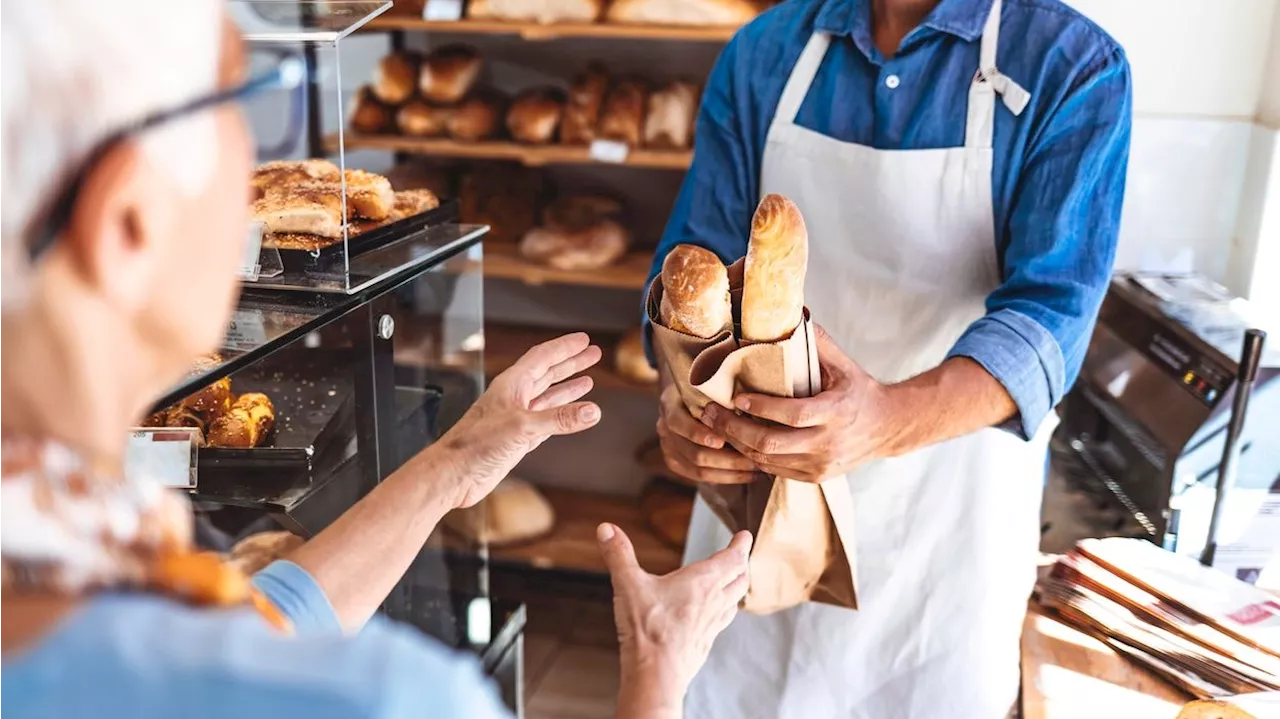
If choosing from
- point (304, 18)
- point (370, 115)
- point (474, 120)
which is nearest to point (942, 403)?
point (304, 18)

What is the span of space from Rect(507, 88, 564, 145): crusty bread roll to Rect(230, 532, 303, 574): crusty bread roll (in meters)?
2.20

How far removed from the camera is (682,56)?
3.39 meters

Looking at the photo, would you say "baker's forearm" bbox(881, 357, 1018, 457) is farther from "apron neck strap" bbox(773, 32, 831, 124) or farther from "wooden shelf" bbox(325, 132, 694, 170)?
"wooden shelf" bbox(325, 132, 694, 170)

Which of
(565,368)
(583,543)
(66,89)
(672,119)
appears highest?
(66,89)

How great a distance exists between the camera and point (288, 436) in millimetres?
1354

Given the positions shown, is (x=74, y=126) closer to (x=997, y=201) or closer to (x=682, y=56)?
(x=997, y=201)

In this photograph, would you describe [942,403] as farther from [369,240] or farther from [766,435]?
[369,240]

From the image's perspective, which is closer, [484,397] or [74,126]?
[74,126]

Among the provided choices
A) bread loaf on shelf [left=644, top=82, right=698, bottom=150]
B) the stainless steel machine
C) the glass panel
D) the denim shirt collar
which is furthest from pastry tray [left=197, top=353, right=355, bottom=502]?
bread loaf on shelf [left=644, top=82, right=698, bottom=150]

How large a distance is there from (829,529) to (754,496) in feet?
0.36

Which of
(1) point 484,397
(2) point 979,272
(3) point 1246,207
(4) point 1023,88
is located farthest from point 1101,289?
(3) point 1246,207

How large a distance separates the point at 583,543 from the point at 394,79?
4.97 feet

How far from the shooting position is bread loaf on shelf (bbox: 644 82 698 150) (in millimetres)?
3094

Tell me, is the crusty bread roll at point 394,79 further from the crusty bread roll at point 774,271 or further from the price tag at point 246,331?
the crusty bread roll at point 774,271
